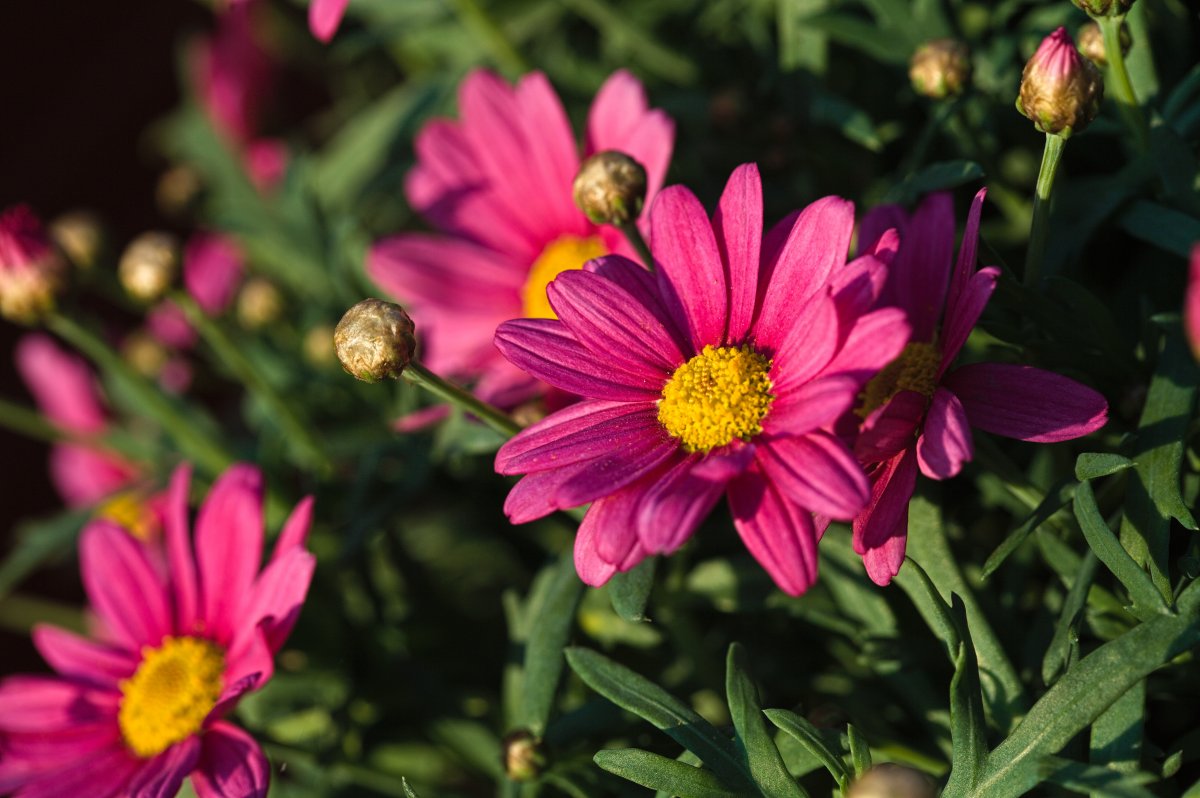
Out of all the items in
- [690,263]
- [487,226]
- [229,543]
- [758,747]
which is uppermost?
[487,226]

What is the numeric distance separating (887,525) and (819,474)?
3.2 inches

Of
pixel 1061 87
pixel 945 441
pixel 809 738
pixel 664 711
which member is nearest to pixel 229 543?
pixel 664 711

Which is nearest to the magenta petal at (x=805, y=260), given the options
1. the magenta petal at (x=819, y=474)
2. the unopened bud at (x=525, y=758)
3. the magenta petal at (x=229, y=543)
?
the magenta petal at (x=819, y=474)

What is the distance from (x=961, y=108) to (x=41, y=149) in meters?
2.34

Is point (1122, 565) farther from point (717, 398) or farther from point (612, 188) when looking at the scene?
point (612, 188)

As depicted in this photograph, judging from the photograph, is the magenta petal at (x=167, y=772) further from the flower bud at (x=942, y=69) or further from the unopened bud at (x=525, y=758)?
the flower bud at (x=942, y=69)

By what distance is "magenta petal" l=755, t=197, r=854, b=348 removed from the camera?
29.6 inches

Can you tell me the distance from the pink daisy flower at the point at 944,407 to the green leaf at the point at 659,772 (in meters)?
0.18

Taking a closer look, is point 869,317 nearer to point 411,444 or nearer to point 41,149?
point 411,444

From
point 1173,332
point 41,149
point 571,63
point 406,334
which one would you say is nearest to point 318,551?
point 406,334

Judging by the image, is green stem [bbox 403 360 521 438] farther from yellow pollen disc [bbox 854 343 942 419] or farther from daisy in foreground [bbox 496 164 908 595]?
yellow pollen disc [bbox 854 343 942 419]

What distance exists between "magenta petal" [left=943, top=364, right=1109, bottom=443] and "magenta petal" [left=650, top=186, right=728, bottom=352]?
182mm

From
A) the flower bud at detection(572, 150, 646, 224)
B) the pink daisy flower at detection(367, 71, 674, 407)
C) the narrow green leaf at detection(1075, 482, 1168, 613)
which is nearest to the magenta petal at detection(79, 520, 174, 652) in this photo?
the pink daisy flower at detection(367, 71, 674, 407)

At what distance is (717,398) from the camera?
32.1 inches
